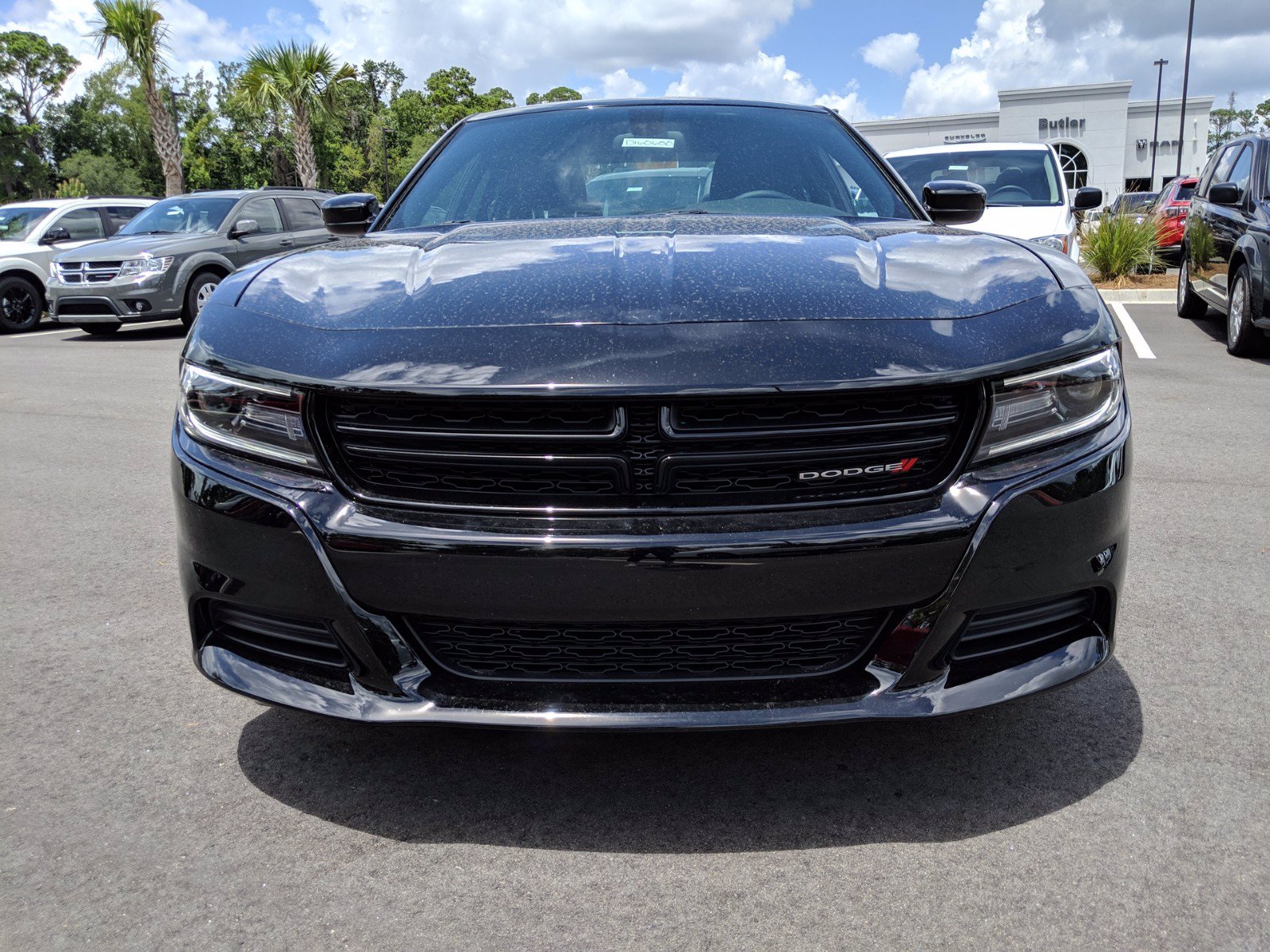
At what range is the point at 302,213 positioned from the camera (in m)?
15.0

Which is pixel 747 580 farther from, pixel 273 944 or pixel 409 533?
pixel 273 944

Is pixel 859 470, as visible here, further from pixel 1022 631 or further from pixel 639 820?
pixel 639 820

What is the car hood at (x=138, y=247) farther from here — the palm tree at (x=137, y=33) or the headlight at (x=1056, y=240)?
the palm tree at (x=137, y=33)

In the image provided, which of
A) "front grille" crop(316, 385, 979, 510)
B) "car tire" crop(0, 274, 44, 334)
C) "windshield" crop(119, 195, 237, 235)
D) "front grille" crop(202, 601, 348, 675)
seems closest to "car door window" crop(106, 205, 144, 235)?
"car tire" crop(0, 274, 44, 334)

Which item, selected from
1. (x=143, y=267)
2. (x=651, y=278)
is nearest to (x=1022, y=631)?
(x=651, y=278)

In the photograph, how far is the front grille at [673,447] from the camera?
80.6 inches


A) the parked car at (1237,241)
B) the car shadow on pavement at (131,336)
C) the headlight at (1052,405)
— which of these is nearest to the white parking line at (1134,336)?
the parked car at (1237,241)

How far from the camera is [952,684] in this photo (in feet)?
7.13

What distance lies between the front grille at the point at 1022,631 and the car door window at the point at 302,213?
45.3 ft

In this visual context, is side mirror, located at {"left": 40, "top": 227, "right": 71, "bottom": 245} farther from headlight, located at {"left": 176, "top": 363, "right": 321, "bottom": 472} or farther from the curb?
headlight, located at {"left": 176, "top": 363, "right": 321, "bottom": 472}

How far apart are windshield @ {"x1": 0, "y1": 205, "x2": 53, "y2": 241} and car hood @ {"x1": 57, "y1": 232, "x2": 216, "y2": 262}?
2.39m

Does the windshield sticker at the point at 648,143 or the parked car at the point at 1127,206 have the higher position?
the windshield sticker at the point at 648,143

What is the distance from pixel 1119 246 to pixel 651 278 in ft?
46.9

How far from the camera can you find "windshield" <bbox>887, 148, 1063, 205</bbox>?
11211 millimetres
